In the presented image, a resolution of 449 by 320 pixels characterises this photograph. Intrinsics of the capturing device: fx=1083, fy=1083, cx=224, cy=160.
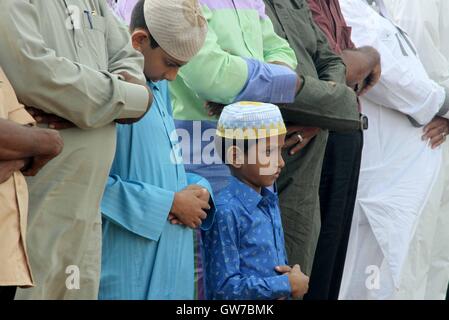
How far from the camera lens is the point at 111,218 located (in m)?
3.91

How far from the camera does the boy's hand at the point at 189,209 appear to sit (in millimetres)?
3977

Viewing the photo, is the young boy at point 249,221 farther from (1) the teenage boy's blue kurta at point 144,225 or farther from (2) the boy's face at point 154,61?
(2) the boy's face at point 154,61

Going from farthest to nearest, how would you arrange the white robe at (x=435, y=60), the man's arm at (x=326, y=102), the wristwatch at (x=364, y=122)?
the white robe at (x=435, y=60) → the wristwatch at (x=364, y=122) → the man's arm at (x=326, y=102)

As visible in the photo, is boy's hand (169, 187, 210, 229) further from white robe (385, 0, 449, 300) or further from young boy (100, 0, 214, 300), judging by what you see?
white robe (385, 0, 449, 300)

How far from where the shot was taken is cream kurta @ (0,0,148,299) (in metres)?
3.43

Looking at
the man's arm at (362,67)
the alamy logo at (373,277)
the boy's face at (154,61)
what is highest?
the boy's face at (154,61)

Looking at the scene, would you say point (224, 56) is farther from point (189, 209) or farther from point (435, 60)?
point (435, 60)

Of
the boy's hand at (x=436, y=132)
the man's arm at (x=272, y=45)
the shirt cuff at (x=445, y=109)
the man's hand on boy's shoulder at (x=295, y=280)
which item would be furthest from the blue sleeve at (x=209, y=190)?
the shirt cuff at (x=445, y=109)

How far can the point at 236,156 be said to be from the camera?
4.19 meters

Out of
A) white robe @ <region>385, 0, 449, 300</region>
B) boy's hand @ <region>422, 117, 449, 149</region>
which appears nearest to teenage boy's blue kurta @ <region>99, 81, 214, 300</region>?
boy's hand @ <region>422, 117, 449, 149</region>

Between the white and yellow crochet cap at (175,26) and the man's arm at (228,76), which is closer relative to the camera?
Answer: the white and yellow crochet cap at (175,26)

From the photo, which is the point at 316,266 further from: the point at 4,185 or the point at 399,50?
the point at 4,185

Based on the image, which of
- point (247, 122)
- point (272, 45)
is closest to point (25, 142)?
point (247, 122)

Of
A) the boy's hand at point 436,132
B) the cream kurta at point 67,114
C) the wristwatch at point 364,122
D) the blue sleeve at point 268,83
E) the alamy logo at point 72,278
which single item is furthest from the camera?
the boy's hand at point 436,132
